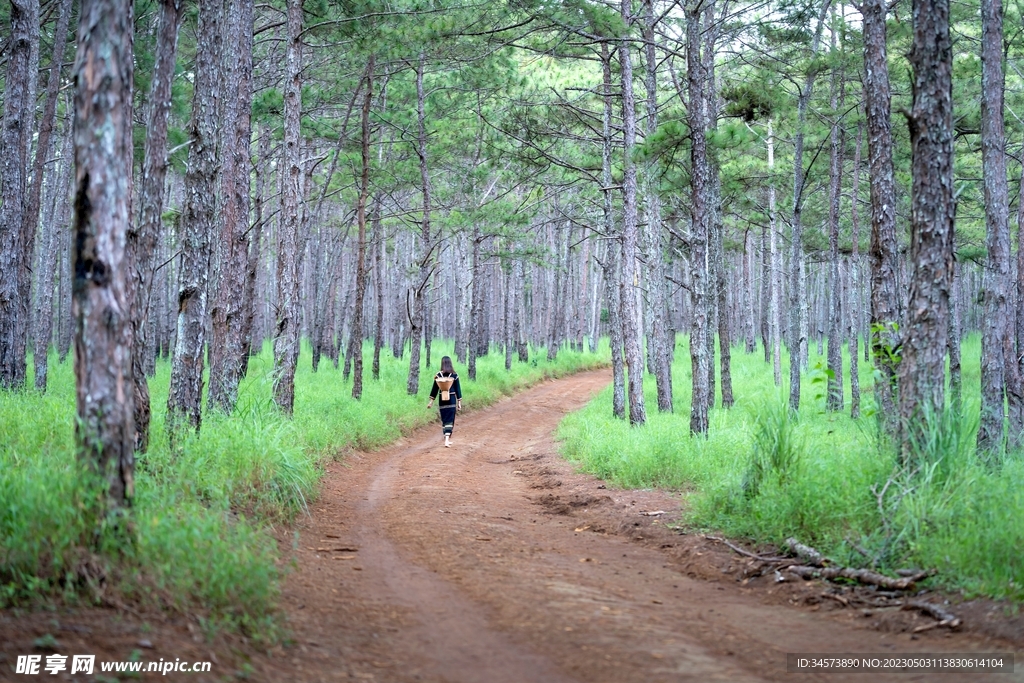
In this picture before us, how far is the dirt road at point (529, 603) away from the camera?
437 centimetres

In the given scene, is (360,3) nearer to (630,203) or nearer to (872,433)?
(630,203)

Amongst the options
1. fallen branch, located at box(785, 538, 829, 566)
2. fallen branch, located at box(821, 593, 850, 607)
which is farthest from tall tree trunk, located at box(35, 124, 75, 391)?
fallen branch, located at box(821, 593, 850, 607)

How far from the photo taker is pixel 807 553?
6.43 meters

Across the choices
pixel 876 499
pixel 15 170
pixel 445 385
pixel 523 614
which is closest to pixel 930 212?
pixel 876 499

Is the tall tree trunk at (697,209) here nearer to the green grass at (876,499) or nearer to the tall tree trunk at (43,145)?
the green grass at (876,499)

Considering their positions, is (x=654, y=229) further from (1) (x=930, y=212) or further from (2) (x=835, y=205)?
(1) (x=930, y=212)

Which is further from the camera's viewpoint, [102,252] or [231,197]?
[231,197]

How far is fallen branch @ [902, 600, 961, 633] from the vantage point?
4.94 meters

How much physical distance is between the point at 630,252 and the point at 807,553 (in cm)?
933

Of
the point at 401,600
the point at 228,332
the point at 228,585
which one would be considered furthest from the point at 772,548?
the point at 228,332

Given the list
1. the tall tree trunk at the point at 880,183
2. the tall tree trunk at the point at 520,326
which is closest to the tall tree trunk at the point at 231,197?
the tall tree trunk at the point at 880,183

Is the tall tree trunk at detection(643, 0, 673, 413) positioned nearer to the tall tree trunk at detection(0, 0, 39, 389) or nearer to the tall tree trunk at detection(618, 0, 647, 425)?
the tall tree trunk at detection(618, 0, 647, 425)

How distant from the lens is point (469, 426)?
19.2 m

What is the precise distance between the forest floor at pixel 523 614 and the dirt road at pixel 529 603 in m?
0.02
